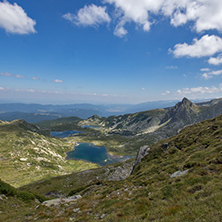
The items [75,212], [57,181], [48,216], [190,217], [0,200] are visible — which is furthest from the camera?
[57,181]

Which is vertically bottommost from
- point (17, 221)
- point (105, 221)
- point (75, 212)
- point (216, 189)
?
point (17, 221)

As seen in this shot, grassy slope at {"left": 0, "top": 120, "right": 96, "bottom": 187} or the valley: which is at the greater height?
the valley

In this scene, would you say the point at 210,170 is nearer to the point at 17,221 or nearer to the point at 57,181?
the point at 17,221

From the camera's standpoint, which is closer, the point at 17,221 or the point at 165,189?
the point at 165,189

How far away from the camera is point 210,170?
1641 cm

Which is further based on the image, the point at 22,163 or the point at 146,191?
the point at 22,163

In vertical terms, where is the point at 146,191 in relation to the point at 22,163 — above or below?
above

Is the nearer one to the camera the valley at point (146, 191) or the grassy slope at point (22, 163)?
the valley at point (146, 191)

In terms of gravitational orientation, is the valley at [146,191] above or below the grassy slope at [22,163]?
above

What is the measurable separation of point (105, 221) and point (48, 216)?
39.4 ft

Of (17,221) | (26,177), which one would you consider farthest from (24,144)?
(17,221)

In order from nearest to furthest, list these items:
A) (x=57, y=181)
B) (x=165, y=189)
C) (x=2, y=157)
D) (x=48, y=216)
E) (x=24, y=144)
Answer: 1. (x=165, y=189)
2. (x=48, y=216)
3. (x=57, y=181)
4. (x=2, y=157)
5. (x=24, y=144)

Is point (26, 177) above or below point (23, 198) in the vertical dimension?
below

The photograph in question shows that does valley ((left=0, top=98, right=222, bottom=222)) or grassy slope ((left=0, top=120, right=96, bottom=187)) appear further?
grassy slope ((left=0, top=120, right=96, bottom=187))
